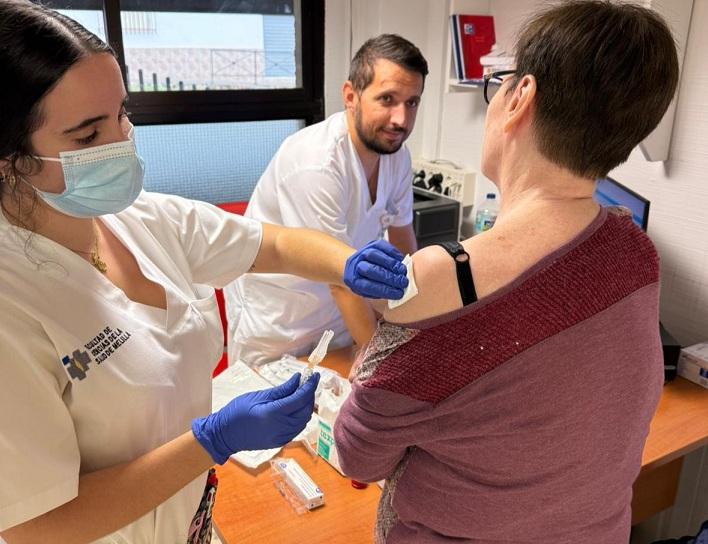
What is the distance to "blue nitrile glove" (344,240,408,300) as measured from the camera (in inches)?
38.9

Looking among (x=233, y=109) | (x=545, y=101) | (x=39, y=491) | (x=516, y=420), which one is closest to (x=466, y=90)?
(x=233, y=109)

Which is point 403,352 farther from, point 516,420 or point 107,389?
point 107,389

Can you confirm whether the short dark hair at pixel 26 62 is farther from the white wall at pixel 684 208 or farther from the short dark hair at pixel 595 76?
the white wall at pixel 684 208

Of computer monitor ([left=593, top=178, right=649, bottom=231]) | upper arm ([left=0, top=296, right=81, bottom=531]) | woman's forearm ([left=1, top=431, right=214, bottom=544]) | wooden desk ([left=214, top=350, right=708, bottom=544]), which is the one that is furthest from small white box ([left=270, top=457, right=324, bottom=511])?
computer monitor ([left=593, top=178, right=649, bottom=231])

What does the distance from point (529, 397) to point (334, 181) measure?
1.18 m

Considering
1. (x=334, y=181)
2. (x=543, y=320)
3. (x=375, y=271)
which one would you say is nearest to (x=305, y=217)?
(x=334, y=181)

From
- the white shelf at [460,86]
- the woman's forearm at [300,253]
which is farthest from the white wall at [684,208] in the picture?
the woman's forearm at [300,253]

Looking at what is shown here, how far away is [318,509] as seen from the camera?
4.07 feet

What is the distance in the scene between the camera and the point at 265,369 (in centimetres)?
172

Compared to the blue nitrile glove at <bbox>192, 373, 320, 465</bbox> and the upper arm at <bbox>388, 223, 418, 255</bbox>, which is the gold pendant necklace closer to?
the blue nitrile glove at <bbox>192, 373, 320, 465</bbox>

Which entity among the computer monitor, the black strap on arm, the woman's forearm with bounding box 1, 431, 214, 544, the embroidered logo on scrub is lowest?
the woman's forearm with bounding box 1, 431, 214, 544

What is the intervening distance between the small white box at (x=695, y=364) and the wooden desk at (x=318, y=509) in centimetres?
16

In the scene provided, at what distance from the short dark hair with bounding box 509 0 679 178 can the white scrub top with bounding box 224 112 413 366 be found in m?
1.01

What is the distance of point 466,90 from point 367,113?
87cm
